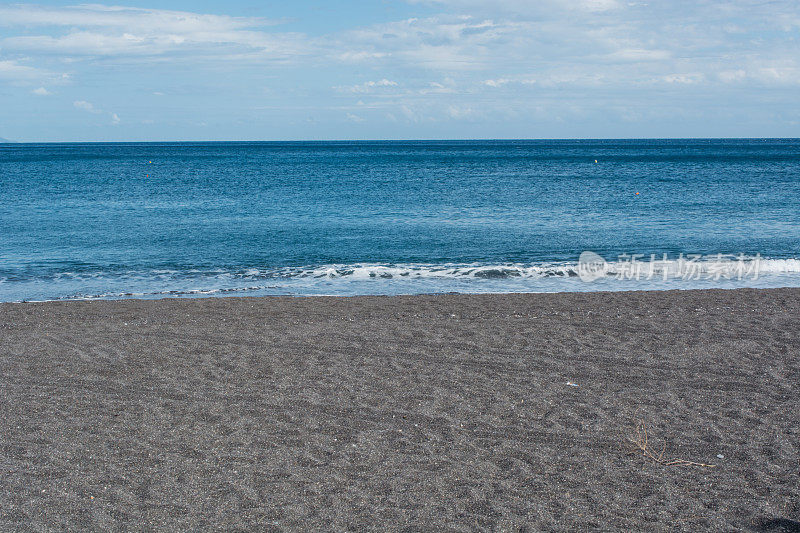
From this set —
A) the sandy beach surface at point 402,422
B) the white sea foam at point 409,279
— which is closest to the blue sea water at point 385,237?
the white sea foam at point 409,279

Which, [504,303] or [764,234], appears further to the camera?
[764,234]

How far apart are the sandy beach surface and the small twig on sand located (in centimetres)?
3

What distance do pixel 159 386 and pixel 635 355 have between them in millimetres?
5764

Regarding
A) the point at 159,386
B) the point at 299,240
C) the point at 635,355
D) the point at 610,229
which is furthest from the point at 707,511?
the point at 610,229

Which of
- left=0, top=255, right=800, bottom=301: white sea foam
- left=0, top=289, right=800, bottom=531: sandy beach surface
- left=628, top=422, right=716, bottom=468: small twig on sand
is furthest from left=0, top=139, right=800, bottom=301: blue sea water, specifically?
left=628, top=422, right=716, bottom=468: small twig on sand

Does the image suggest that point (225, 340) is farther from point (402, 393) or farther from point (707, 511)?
point (707, 511)

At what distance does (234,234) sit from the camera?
22.3 m

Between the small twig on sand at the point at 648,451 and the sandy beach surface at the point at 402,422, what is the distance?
0.03 m

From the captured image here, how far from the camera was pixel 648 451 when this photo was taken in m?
5.65

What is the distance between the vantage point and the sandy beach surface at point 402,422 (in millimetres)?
4777

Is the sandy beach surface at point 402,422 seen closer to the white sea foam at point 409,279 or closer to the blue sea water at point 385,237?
the white sea foam at point 409,279

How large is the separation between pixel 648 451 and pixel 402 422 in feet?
7.24

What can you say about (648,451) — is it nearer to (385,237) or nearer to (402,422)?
(402,422)

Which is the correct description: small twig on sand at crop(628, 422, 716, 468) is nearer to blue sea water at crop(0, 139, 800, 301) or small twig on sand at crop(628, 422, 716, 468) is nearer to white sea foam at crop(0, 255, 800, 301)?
white sea foam at crop(0, 255, 800, 301)
